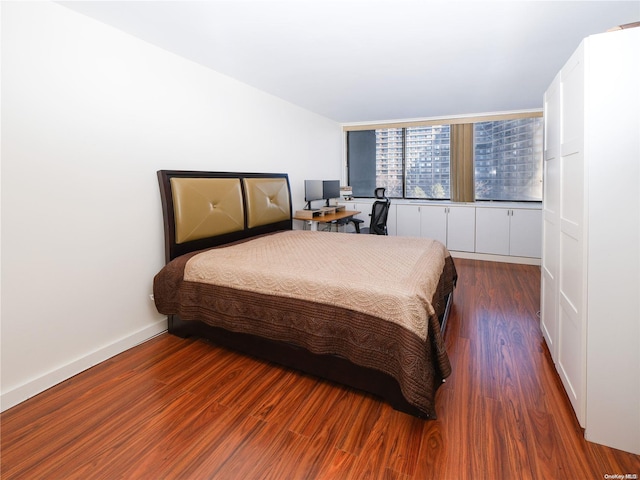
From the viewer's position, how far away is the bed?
68.9 inches

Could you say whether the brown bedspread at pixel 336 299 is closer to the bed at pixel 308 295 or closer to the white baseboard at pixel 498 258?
the bed at pixel 308 295

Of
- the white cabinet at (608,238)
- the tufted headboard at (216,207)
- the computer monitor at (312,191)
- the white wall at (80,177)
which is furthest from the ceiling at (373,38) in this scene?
the computer monitor at (312,191)

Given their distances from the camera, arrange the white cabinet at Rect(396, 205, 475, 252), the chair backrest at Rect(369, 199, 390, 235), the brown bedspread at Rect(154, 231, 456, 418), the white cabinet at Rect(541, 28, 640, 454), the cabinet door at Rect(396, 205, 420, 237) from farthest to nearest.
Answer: the cabinet door at Rect(396, 205, 420, 237) → the white cabinet at Rect(396, 205, 475, 252) → the chair backrest at Rect(369, 199, 390, 235) → the brown bedspread at Rect(154, 231, 456, 418) → the white cabinet at Rect(541, 28, 640, 454)

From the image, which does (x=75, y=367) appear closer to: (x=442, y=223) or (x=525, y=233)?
(x=442, y=223)

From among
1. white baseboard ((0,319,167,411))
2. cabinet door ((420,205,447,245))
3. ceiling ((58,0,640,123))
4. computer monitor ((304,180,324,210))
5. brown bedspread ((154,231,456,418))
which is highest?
ceiling ((58,0,640,123))

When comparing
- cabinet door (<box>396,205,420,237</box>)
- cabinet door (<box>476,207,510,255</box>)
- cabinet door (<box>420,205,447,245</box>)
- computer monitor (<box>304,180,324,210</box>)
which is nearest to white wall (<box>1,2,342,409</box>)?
computer monitor (<box>304,180,324,210</box>)

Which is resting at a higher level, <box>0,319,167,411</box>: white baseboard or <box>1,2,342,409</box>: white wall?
<box>1,2,342,409</box>: white wall

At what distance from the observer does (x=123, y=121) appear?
8.11ft

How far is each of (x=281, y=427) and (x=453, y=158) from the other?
5.08 meters

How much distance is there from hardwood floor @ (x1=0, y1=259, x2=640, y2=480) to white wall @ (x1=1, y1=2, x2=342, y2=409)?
32cm

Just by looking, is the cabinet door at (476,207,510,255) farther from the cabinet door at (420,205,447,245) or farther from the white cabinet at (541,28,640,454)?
the white cabinet at (541,28,640,454)

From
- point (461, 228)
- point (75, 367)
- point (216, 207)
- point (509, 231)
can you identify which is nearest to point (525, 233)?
point (509, 231)

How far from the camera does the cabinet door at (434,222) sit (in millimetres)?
5469

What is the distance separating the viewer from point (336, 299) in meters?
1.94
